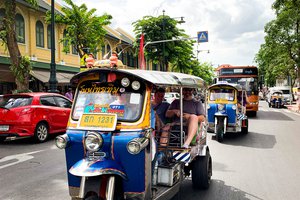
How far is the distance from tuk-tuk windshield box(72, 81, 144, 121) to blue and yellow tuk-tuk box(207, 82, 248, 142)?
7163mm

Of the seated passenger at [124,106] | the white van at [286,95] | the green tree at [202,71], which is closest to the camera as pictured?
the seated passenger at [124,106]

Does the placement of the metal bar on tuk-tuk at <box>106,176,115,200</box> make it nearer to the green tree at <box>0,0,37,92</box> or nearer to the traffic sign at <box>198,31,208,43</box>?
the green tree at <box>0,0,37,92</box>

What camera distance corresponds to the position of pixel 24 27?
76.1ft

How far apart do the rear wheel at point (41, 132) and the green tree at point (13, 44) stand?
480 cm

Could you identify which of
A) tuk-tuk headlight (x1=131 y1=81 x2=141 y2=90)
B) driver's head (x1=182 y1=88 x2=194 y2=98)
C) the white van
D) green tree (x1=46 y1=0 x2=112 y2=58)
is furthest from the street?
the white van

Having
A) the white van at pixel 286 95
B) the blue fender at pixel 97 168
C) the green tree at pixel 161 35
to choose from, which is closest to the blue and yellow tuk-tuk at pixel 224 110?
the blue fender at pixel 97 168

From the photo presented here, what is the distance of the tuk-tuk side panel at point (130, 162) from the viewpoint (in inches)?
147

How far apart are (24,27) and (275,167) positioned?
67.8 feet

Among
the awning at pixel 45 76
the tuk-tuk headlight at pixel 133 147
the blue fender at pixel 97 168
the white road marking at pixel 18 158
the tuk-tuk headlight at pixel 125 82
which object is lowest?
the white road marking at pixel 18 158

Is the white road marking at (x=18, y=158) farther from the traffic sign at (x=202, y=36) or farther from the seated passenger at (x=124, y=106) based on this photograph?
the traffic sign at (x=202, y=36)

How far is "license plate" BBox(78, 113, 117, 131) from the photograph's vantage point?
12.7ft

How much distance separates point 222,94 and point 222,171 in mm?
5408

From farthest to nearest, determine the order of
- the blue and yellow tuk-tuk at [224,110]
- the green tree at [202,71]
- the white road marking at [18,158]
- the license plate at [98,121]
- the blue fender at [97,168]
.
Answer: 1. the green tree at [202,71]
2. the blue and yellow tuk-tuk at [224,110]
3. the white road marking at [18,158]
4. the license plate at [98,121]
5. the blue fender at [97,168]

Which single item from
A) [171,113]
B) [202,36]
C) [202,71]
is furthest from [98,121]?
[202,71]
